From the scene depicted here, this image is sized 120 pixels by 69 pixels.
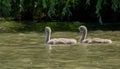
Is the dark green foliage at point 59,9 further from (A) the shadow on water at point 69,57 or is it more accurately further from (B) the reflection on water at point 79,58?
(B) the reflection on water at point 79,58

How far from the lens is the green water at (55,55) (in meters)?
12.4

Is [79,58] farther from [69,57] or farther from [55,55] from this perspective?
[55,55]

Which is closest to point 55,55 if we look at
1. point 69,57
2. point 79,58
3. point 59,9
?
point 69,57

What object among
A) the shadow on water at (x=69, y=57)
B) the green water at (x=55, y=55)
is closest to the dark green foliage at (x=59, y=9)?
the green water at (x=55, y=55)

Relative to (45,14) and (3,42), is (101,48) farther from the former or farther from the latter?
(45,14)

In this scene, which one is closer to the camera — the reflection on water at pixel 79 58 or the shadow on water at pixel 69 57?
the reflection on water at pixel 79 58

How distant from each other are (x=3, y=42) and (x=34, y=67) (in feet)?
17.7

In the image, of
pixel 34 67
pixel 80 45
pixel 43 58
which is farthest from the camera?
pixel 80 45

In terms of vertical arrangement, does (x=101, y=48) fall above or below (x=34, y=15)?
above

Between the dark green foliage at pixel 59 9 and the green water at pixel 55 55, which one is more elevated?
the green water at pixel 55 55

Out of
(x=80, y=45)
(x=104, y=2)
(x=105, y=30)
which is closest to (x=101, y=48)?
(x=80, y=45)

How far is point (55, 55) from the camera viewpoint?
46.3 feet

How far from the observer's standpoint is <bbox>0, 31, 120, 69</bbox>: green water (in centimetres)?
1240

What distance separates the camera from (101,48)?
15.7 metres
